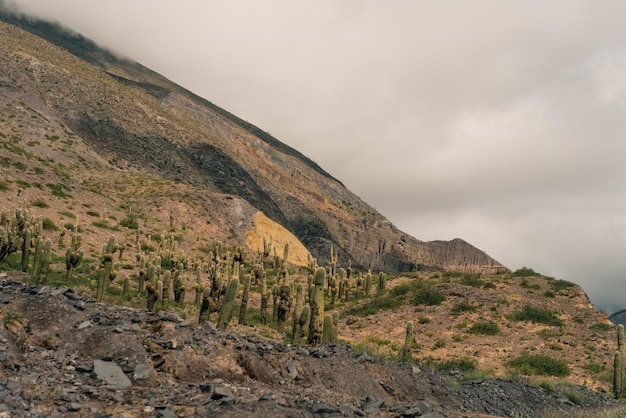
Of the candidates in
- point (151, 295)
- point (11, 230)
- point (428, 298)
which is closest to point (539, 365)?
point (428, 298)

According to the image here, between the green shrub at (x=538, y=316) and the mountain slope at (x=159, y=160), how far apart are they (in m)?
32.2

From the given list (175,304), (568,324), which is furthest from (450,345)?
(175,304)

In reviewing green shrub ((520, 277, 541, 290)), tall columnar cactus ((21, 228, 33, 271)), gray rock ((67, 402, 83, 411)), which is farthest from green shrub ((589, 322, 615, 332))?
tall columnar cactus ((21, 228, 33, 271))

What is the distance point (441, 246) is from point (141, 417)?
110 m

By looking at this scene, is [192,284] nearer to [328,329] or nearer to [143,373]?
[328,329]

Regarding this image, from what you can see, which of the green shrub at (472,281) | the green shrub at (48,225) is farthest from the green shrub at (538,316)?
the green shrub at (48,225)

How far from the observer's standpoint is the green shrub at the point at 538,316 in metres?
28.0

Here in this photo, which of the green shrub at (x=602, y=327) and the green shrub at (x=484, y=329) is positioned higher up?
the green shrub at (x=602, y=327)

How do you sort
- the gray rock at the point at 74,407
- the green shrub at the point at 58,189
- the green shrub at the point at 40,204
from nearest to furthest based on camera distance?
1. the gray rock at the point at 74,407
2. the green shrub at the point at 40,204
3. the green shrub at the point at 58,189

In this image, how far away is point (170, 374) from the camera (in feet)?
30.8

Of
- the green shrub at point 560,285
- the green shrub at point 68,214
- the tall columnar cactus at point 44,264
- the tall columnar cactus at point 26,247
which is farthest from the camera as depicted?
the green shrub at point 68,214

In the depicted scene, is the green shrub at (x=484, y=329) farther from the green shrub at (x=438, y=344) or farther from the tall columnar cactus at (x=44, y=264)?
the tall columnar cactus at (x=44, y=264)

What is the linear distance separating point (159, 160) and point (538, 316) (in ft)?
189

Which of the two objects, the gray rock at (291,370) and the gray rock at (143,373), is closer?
the gray rock at (143,373)
